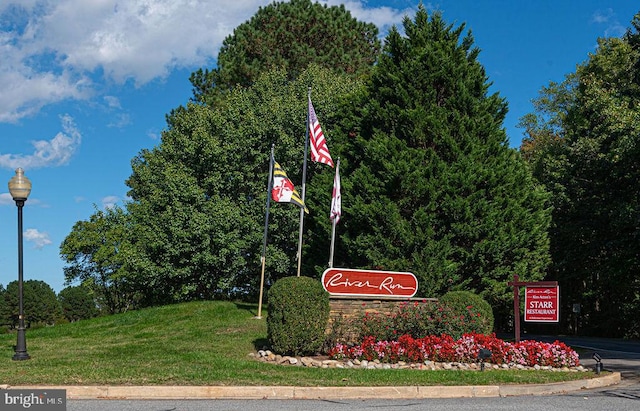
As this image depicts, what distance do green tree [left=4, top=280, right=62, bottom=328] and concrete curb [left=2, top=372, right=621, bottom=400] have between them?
4452 inches

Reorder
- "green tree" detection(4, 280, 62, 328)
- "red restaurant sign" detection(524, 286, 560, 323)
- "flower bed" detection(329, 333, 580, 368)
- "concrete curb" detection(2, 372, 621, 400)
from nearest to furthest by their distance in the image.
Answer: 1. "concrete curb" detection(2, 372, 621, 400)
2. "flower bed" detection(329, 333, 580, 368)
3. "red restaurant sign" detection(524, 286, 560, 323)
4. "green tree" detection(4, 280, 62, 328)

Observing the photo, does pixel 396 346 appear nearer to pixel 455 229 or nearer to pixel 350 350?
pixel 350 350

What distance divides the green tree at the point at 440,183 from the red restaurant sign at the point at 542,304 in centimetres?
553

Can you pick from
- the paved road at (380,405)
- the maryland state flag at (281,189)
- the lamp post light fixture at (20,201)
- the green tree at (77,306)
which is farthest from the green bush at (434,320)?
the green tree at (77,306)

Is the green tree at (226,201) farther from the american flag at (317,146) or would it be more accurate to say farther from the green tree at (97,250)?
the green tree at (97,250)

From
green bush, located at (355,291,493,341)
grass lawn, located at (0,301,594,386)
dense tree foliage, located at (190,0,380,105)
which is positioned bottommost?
grass lawn, located at (0,301,594,386)

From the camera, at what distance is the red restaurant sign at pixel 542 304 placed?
15023mm

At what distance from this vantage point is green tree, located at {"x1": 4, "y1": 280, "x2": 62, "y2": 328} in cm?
11525

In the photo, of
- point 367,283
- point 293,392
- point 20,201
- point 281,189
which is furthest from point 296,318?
point 20,201

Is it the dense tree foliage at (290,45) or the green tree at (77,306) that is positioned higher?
the dense tree foliage at (290,45)

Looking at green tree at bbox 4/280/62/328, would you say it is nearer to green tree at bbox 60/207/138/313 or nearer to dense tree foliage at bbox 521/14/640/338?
green tree at bbox 60/207/138/313

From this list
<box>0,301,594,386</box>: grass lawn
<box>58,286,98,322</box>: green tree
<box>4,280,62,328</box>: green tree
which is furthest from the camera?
<box>58,286,98,322</box>: green tree

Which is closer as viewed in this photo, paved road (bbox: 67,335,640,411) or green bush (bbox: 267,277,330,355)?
paved road (bbox: 67,335,640,411)

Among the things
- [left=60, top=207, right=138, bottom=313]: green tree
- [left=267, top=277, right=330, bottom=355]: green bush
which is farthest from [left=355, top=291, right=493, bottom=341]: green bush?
[left=60, top=207, right=138, bottom=313]: green tree
